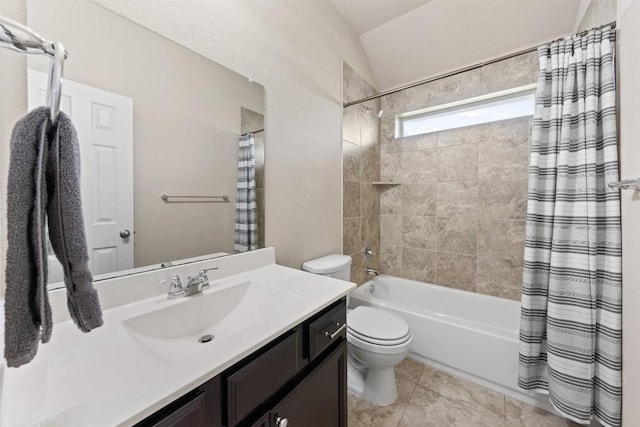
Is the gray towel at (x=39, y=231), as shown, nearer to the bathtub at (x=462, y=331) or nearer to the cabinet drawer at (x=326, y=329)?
the cabinet drawer at (x=326, y=329)

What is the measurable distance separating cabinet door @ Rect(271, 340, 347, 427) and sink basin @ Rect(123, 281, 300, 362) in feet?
A: 0.82

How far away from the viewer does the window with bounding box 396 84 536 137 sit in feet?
6.64

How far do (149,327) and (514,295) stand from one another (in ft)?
8.15

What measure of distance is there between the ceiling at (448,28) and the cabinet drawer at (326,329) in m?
2.19

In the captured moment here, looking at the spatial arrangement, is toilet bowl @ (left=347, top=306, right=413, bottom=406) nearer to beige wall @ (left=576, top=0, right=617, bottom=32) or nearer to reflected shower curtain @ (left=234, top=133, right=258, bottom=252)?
reflected shower curtain @ (left=234, top=133, right=258, bottom=252)

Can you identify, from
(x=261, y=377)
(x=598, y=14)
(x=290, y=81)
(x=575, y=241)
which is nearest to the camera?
(x=261, y=377)

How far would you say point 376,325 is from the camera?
1.61 metres

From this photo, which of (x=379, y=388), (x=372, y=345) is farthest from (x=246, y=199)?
(x=379, y=388)

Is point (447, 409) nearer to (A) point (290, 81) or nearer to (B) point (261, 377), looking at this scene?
(B) point (261, 377)

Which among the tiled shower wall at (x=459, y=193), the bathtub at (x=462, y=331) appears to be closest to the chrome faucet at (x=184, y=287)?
the bathtub at (x=462, y=331)

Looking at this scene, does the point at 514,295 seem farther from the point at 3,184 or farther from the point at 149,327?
the point at 3,184

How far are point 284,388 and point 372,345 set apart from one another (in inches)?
33.3

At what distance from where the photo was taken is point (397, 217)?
2.58 meters

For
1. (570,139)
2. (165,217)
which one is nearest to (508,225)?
(570,139)
